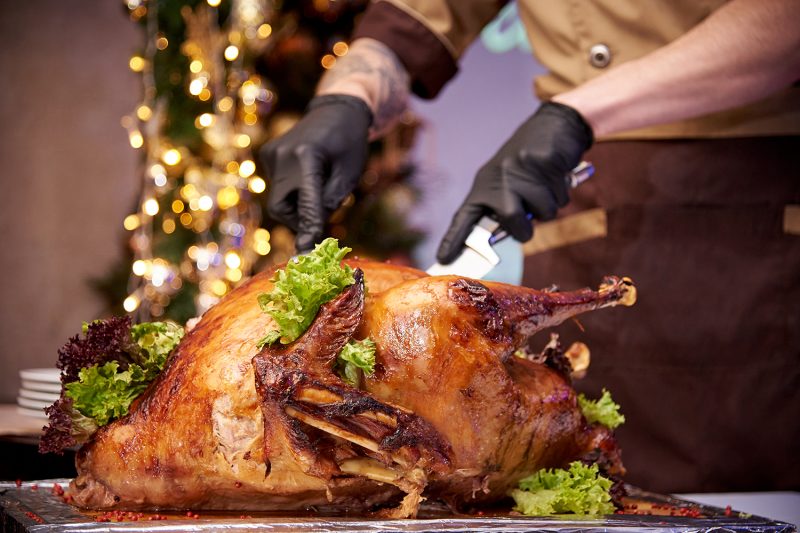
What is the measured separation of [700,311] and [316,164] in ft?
3.86

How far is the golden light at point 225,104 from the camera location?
4684mm

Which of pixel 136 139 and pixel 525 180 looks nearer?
pixel 525 180

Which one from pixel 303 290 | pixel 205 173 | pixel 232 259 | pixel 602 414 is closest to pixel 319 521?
pixel 303 290

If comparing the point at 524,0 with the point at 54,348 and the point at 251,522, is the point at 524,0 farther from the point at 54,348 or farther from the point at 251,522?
the point at 54,348

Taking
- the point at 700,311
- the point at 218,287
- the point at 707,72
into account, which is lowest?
the point at 700,311

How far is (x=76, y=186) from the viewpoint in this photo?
16.4 ft

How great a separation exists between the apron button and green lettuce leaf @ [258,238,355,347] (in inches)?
51.4

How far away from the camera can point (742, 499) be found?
2213mm

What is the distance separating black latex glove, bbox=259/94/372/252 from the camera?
7.28ft

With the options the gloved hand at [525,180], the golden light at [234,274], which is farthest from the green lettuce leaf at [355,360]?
the golden light at [234,274]

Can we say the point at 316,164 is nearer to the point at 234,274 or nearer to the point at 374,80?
the point at 374,80

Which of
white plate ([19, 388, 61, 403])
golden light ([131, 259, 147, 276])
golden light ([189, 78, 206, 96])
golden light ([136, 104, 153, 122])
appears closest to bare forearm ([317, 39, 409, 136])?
white plate ([19, 388, 61, 403])

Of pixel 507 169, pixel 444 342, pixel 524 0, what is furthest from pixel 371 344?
pixel 524 0

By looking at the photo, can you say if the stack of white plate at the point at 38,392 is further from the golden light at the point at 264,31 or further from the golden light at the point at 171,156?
the golden light at the point at 264,31
